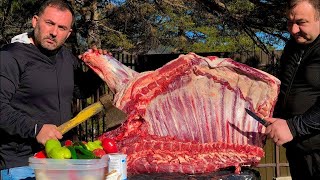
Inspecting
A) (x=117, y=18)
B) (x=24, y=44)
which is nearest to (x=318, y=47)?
(x=24, y=44)

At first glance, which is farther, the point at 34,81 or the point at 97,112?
the point at 34,81

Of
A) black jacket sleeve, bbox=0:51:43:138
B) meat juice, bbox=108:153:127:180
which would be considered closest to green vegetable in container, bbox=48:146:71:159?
meat juice, bbox=108:153:127:180

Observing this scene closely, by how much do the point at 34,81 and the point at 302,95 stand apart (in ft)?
5.78

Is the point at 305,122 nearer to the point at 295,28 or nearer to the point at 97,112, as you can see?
the point at 295,28

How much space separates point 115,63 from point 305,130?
1.68 metres

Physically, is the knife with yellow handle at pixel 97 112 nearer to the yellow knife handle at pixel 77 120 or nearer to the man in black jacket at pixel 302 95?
the yellow knife handle at pixel 77 120

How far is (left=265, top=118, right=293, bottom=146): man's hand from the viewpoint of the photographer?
3010 mm

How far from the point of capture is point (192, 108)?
12.7 ft

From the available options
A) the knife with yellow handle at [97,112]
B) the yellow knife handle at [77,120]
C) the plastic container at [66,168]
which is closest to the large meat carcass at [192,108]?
the knife with yellow handle at [97,112]

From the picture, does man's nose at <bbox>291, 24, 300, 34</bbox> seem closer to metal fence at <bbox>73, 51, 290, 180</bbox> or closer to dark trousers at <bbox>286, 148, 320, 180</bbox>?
dark trousers at <bbox>286, 148, 320, 180</bbox>

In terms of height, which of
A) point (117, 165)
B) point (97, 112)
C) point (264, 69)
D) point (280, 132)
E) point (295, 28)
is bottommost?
point (117, 165)

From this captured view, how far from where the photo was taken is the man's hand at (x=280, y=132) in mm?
3010

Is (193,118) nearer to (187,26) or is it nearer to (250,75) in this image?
(250,75)

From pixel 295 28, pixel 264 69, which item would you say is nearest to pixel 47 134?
pixel 295 28
